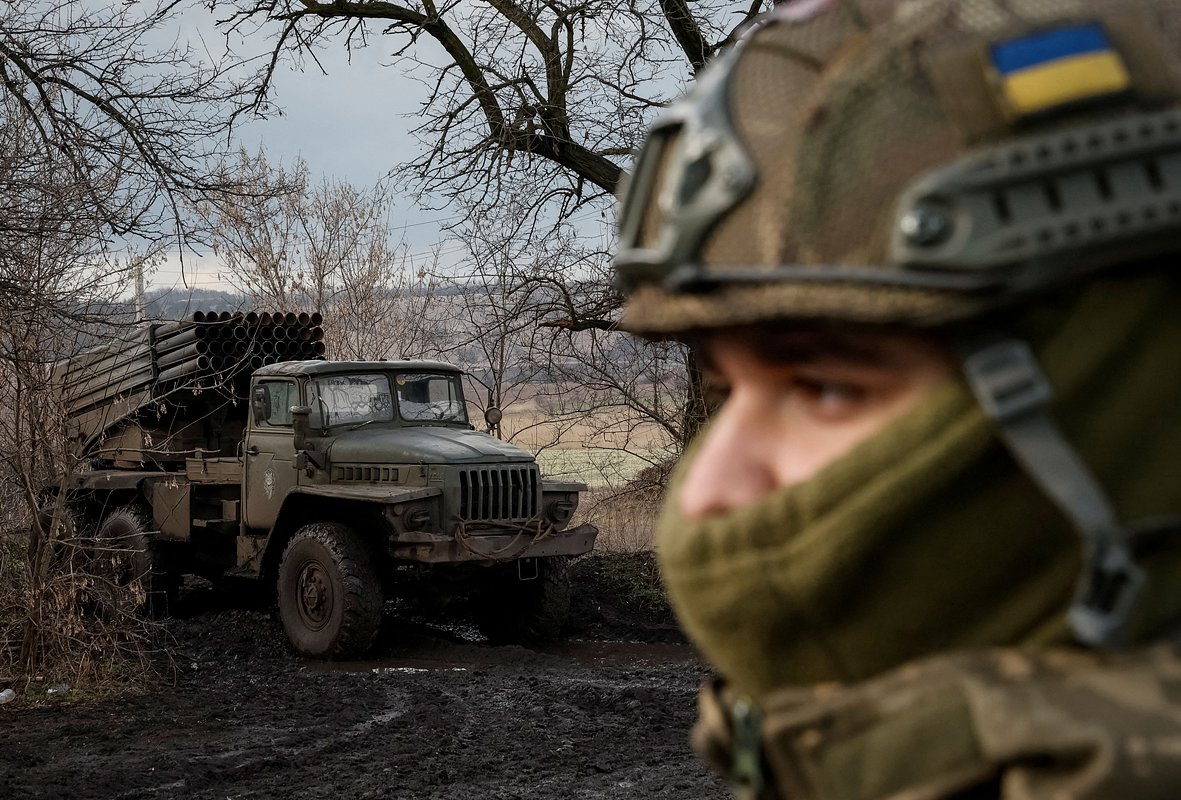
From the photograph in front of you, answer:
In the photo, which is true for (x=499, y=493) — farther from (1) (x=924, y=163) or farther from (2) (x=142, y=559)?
(1) (x=924, y=163)

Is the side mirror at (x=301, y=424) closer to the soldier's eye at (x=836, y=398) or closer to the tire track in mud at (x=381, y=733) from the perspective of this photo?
the tire track in mud at (x=381, y=733)

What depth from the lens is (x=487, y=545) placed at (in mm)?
9148

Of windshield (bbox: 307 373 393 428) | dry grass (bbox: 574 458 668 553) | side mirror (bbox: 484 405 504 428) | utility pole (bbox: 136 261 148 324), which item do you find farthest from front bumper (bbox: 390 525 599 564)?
dry grass (bbox: 574 458 668 553)

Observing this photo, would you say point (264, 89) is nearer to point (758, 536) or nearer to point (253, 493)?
point (253, 493)

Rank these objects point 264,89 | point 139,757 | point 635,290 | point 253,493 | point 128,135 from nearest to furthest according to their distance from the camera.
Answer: point 635,290, point 139,757, point 128,135, point 253,493, point 264,89

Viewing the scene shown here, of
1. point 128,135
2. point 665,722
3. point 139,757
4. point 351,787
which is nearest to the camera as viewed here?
point 351,787

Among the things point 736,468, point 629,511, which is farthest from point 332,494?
point 736,468

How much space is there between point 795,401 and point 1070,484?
0.23 m

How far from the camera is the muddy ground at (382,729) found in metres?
5.94

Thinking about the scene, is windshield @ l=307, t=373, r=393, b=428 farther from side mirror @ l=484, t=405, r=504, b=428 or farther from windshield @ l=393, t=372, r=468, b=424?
side mirror @ l=484, t=405, r=504, b=428

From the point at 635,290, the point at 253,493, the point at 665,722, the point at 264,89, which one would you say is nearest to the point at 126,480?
the point at 253,493

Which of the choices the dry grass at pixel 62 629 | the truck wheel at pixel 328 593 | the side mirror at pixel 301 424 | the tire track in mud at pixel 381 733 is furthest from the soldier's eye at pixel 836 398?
the side mirror at pixel 301 424

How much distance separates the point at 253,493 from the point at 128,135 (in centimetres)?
324

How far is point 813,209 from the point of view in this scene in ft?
2.86
